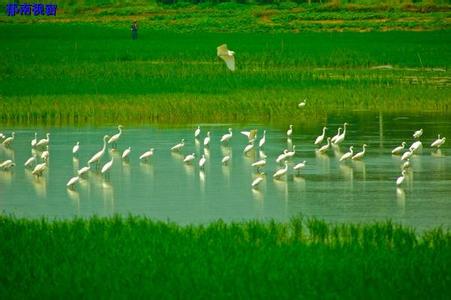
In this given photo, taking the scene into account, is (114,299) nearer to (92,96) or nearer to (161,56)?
(92,96)

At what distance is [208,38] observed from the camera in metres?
58.0

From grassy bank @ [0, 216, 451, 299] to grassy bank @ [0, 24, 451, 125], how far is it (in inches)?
657

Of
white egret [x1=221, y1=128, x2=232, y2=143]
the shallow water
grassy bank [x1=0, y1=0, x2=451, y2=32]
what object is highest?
grassy bank [x1=0, y1=0, x2=451, y2=32]

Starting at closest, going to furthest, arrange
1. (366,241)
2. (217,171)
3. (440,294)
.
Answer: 1. (440,294)
2. (366,241)
3. (217,171)

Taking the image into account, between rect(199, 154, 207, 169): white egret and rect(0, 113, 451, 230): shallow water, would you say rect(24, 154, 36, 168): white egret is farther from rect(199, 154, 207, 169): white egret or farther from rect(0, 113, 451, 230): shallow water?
rect(199, 154, 207, 169): white egret

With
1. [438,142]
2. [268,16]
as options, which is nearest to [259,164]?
[438,142]

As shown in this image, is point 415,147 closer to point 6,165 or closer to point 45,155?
point 45,155

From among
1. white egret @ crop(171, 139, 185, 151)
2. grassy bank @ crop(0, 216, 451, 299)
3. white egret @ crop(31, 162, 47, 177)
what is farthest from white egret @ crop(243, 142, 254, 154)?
grassy bank @ crop(0, 216, 451, 299)

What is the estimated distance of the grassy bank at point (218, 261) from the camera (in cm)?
1065

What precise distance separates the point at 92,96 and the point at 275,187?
48.3ft

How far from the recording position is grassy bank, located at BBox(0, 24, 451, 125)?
101 ft

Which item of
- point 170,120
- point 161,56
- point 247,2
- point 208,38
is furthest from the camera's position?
point 247,2

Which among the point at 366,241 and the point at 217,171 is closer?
the point at 366,241

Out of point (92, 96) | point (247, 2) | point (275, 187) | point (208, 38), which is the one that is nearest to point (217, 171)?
point (275, 187)
